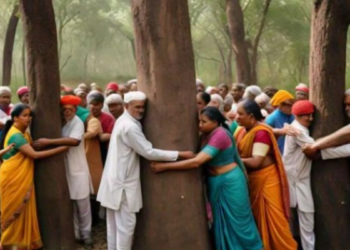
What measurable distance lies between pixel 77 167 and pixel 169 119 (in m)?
1.64

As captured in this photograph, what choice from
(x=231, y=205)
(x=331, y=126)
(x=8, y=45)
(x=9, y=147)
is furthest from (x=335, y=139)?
(x=8, y=45)

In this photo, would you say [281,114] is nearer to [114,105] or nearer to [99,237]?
[114,105]

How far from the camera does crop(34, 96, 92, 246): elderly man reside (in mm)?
5496

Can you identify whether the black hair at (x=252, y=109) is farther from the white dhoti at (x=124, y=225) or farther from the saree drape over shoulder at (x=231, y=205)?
the white dhoti at (x=124, y=225)

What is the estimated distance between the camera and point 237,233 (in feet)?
15.3

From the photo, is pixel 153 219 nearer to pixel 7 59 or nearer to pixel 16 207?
pixel 16 207

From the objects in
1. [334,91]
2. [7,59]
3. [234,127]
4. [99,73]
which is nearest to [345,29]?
[334,91]

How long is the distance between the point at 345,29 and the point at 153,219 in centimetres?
293

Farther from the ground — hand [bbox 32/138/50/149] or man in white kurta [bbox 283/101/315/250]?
hand [bbox 32/138/50/149]

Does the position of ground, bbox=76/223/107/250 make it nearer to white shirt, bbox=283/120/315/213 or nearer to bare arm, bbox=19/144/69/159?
bare arm, bbox=19/144/69/159

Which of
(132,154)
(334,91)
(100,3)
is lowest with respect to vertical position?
(132,154)

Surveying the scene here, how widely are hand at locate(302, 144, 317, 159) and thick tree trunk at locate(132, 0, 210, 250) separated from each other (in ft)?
4.13

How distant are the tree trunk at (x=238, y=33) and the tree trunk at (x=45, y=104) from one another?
7784 mm

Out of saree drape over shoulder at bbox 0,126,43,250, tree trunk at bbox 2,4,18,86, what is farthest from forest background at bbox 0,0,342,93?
saree drape over shoulder at bbox 0,126,43,250
